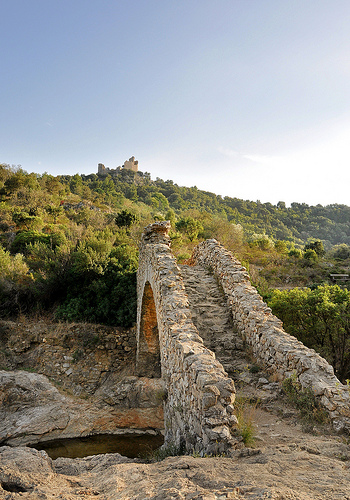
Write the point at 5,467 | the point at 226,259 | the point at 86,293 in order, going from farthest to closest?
1. the point at 86,293
2. the point at 226,259
3. the point at 5,467

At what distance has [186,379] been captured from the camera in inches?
180

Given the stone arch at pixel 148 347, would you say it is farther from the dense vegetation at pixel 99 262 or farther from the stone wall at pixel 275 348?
the stone wall at pixel 275 348

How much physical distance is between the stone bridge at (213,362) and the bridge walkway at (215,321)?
0.77 ft

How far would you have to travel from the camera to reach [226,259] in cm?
988

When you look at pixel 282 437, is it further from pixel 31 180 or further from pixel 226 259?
pixel 31 180

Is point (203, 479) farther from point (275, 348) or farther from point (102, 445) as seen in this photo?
point (102, 445)

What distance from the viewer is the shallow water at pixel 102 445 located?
7.48 metres

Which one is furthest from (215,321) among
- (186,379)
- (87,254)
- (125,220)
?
(125,220)

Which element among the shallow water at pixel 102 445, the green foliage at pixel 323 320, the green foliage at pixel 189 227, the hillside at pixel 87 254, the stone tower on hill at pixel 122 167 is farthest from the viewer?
the stone tower on hill at pixel 122 167

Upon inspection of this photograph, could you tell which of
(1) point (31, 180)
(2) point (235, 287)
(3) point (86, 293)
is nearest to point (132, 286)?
(3) point (86, 293)

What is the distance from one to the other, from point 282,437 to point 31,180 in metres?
32.7

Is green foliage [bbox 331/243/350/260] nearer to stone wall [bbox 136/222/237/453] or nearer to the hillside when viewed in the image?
the hillside

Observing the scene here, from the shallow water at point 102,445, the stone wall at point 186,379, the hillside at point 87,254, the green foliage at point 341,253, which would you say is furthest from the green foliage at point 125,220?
the green foliage at point 341,253

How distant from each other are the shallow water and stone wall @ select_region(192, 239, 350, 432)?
398 cm
